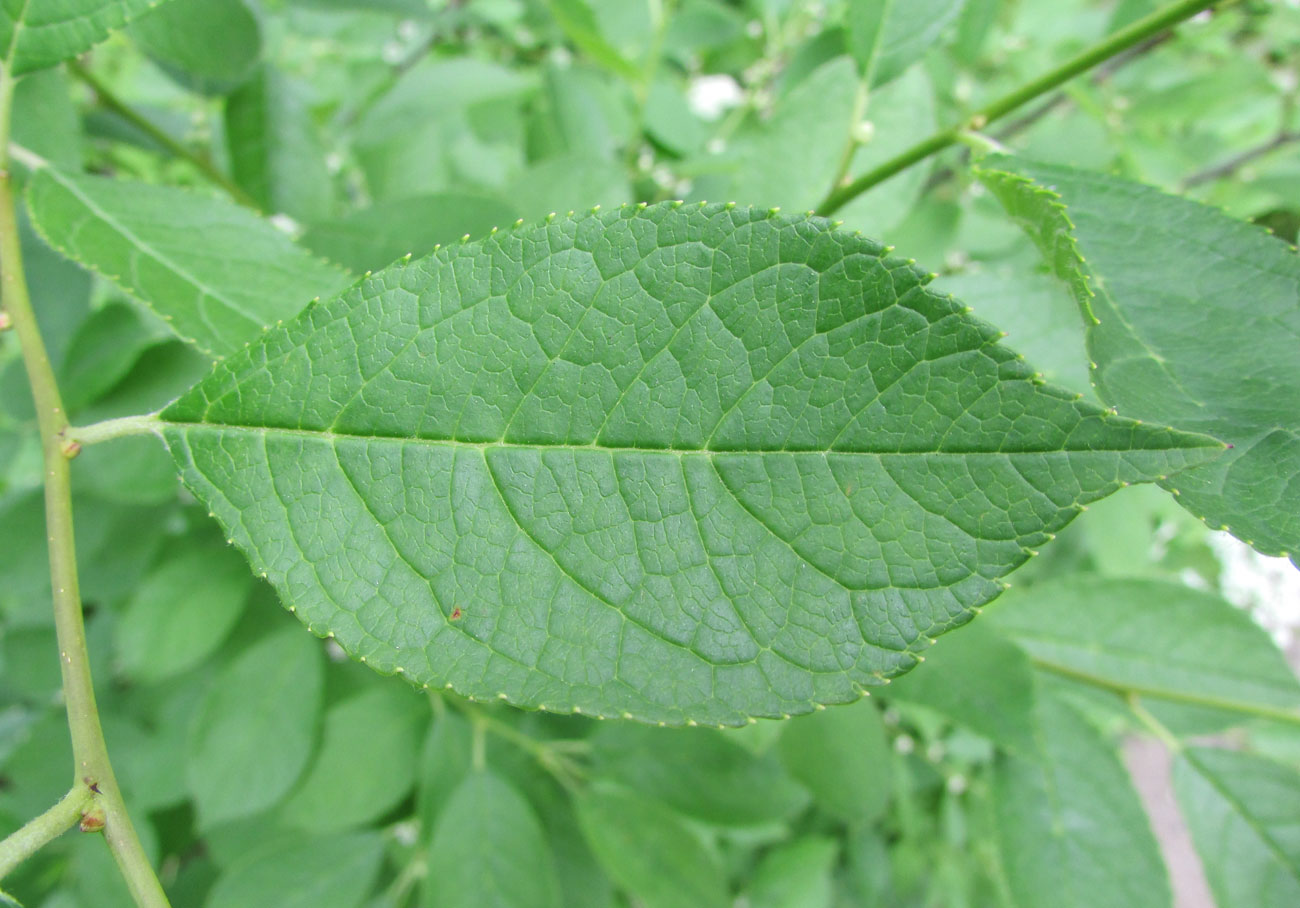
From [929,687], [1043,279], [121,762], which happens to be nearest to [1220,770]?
[929,687]

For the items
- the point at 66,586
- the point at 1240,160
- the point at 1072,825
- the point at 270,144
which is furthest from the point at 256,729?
the point at 1240,160

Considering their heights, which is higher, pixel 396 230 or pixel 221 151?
pixel 396 230

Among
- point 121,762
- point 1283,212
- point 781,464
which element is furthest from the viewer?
point 121,762

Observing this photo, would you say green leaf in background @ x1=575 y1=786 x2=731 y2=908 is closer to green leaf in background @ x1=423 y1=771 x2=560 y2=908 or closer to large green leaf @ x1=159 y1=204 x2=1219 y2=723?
green leaf in background @ x1=423 y1=771 x2=560 y2=908

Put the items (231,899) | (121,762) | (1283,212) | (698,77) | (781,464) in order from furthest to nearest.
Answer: (698,77) → (121,762) → (231,899) → (1283,212) → (781,464)

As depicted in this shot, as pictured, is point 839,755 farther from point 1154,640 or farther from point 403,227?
point 403,227

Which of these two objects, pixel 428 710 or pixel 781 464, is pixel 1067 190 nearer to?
pixel 781 464

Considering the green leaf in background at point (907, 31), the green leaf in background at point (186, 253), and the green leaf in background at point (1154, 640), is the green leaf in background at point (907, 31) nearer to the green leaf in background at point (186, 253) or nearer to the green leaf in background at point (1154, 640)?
the green leaf in background at point (186, 253)

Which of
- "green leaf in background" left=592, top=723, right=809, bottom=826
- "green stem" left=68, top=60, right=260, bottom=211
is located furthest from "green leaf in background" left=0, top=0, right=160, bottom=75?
"green leaf in background" left=592, top=723, right=809, bottom=826
